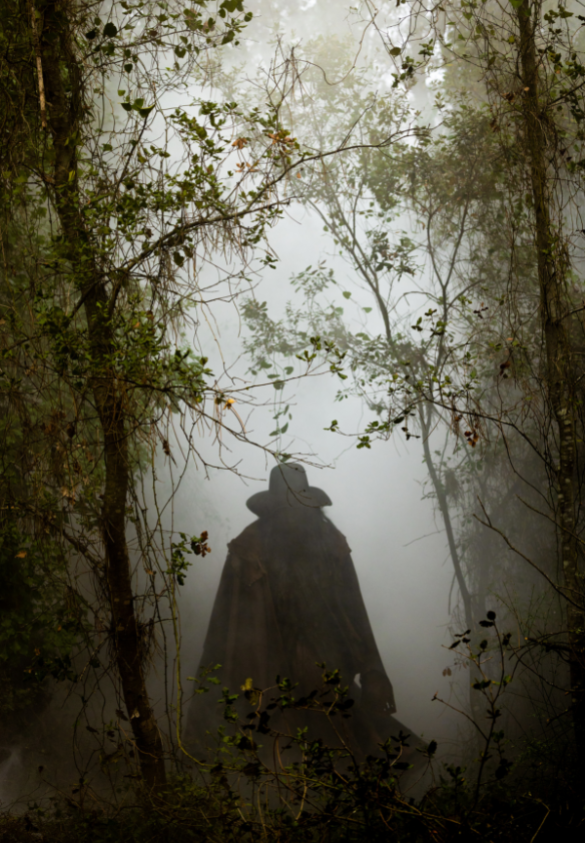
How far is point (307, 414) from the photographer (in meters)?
2.59

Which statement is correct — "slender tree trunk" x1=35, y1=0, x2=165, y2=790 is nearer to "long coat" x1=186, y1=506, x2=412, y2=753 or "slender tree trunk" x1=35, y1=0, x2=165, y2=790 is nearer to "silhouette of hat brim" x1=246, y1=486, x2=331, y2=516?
"long coat" x1=186, y1=506, x2=412, y2=753

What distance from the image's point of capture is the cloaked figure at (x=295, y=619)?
7.77 ft

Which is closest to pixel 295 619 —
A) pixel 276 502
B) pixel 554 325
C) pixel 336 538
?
pixel 336 538

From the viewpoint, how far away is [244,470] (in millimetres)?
2619

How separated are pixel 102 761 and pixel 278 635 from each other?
0.77 meters

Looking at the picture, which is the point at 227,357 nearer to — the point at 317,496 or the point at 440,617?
the point at 317,496

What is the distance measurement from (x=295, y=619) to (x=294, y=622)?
0.01 meters

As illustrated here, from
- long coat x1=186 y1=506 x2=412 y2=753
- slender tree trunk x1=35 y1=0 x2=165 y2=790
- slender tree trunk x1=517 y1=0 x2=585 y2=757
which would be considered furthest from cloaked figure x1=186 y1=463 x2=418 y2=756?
slender tree trunk x1=517 y1=0 x2=585 y2=757

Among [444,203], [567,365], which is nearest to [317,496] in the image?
[567,365]

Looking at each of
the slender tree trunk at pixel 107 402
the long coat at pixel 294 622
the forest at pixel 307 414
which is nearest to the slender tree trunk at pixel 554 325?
the forest at pixel 307 414

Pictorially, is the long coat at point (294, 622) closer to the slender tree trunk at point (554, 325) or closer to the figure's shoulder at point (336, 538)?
the figure's shoulder at point (336, 538)

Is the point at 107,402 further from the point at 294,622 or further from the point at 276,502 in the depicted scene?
the point at 294,622

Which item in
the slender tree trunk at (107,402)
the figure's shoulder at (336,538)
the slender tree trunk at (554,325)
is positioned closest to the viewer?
the slender tree trunk at (107,402)

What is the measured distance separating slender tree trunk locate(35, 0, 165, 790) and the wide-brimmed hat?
72 cm
